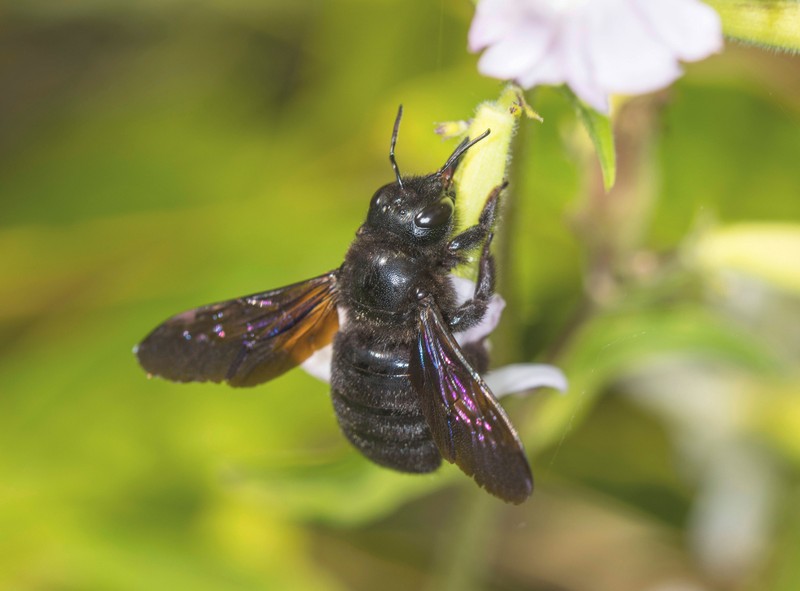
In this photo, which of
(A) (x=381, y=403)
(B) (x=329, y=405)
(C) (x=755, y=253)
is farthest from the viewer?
(B) (x=329, y=405)

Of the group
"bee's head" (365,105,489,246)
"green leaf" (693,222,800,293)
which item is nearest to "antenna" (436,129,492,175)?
"bee's head" (365,105,489,246)

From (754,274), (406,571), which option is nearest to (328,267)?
Answer: (406,571)

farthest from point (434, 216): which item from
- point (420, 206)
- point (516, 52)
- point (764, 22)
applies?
point (764, 22)

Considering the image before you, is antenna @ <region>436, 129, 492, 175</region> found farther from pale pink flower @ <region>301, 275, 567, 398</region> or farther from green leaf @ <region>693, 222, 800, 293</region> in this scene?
green leaf @ <region>693, 222, 800, 293</region>

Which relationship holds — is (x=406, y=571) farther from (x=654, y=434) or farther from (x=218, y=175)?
(x=218, y=175)

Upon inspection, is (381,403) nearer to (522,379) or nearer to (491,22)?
(522,379)

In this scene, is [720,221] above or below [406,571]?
above

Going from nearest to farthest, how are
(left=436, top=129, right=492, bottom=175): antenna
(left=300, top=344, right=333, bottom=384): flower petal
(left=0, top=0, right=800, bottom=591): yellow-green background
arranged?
(left=436, top=129, right=492, bottom=175): antenna, (left=300, top=344, right=333, bottom=384): flower petal, (left=0, top=0, right=800, bottom=591): yellow-green background
